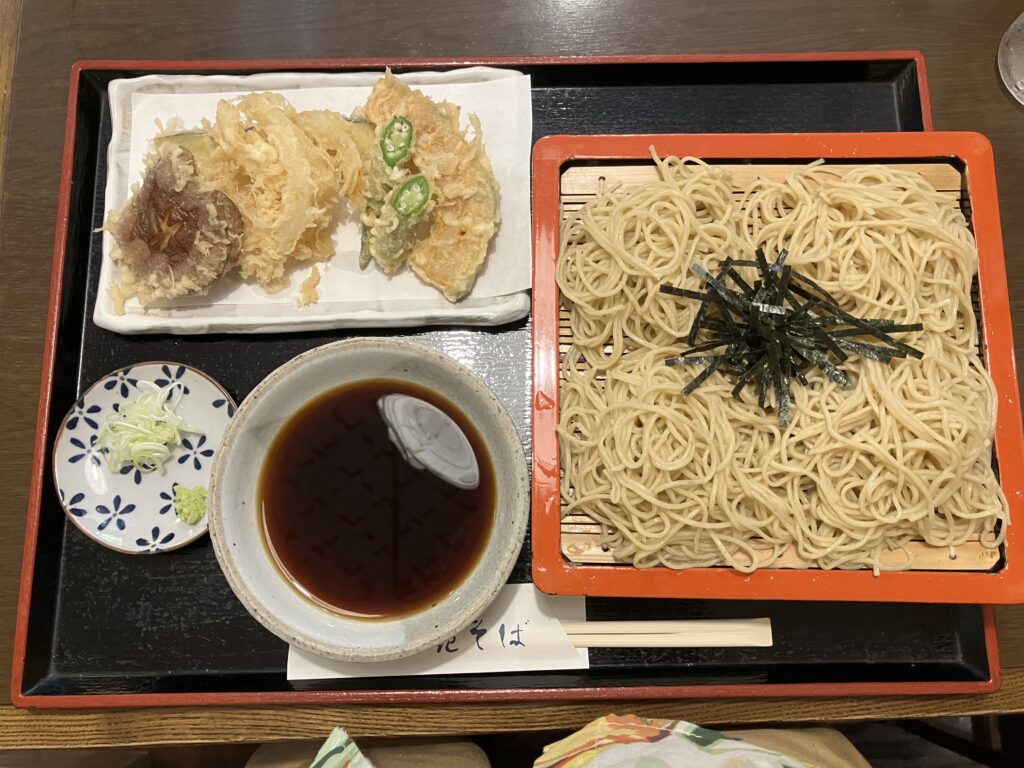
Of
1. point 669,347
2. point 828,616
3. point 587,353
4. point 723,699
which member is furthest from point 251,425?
point 828,616

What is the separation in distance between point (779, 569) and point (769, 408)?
0.43m

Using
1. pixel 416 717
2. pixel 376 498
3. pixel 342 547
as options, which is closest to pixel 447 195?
pixel 376 498

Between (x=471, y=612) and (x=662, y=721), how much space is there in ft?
2.03

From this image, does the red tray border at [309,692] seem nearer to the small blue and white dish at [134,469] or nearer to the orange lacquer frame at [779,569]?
the small blue and white dish at [134,469]

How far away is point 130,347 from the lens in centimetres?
209

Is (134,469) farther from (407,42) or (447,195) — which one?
(407,42)

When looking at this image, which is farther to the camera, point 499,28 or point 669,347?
point 499,28

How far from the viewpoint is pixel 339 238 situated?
208 centimetres

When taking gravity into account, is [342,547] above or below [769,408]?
below

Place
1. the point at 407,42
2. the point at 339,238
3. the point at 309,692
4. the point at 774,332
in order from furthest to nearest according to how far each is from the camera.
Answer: the point at 407,42 → the point at 339,238 → the point at 309,692 → the point at 774,332

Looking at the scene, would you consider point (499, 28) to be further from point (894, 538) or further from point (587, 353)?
point (894, 538)

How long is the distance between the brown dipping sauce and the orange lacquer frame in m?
0.25

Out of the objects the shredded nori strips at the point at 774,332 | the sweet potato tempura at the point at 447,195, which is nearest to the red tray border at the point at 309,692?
the shredded nori strips at the point at 774,332

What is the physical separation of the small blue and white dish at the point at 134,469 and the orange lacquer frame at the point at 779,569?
100cm
